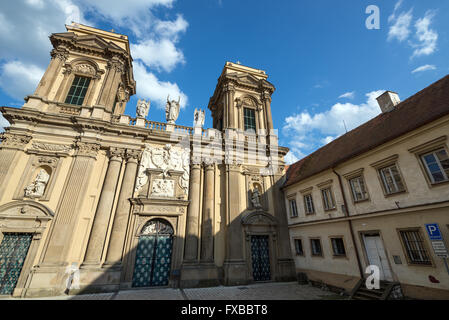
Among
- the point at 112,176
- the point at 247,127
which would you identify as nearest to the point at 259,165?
the point at 247,127

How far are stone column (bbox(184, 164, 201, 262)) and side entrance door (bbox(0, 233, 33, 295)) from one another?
8674 millimetres

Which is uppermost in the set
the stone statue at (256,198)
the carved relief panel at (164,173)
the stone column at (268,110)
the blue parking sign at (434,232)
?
the stone column at (268,110)

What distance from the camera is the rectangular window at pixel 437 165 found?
7855mm

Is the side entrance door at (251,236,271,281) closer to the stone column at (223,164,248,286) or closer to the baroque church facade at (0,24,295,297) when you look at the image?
the baroque church facade at (0,24,295,297)

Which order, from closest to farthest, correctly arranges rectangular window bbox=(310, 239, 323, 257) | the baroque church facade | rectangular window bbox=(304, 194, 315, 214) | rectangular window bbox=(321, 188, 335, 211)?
the baroque church facade, rectangular window bbox=(321, 188, 335, 211), rectangular window bbox=(310, 239, 323, 257), rectangular window bbox=(304, 194, 315, 214)

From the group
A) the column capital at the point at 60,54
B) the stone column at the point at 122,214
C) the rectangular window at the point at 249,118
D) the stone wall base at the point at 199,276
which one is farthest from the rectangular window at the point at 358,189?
the column capital at the point at 60,54

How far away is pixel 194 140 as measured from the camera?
54.1 feet

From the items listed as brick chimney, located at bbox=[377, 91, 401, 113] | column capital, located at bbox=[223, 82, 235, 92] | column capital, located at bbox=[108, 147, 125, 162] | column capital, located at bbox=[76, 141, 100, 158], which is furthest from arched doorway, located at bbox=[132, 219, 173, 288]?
brick chimney, located at bbox=[377, 91, 401, 113]

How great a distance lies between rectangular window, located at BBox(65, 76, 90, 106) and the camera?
15.8 m

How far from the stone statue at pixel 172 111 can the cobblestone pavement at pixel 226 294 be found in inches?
474

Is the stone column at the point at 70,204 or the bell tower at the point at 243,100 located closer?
the stone column at the point at 70,204

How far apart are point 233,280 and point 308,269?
5156mm

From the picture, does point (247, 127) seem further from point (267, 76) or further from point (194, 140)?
point (267, 76)

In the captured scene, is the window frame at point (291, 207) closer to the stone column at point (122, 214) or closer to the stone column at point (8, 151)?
the stone column at point (122, 214)
